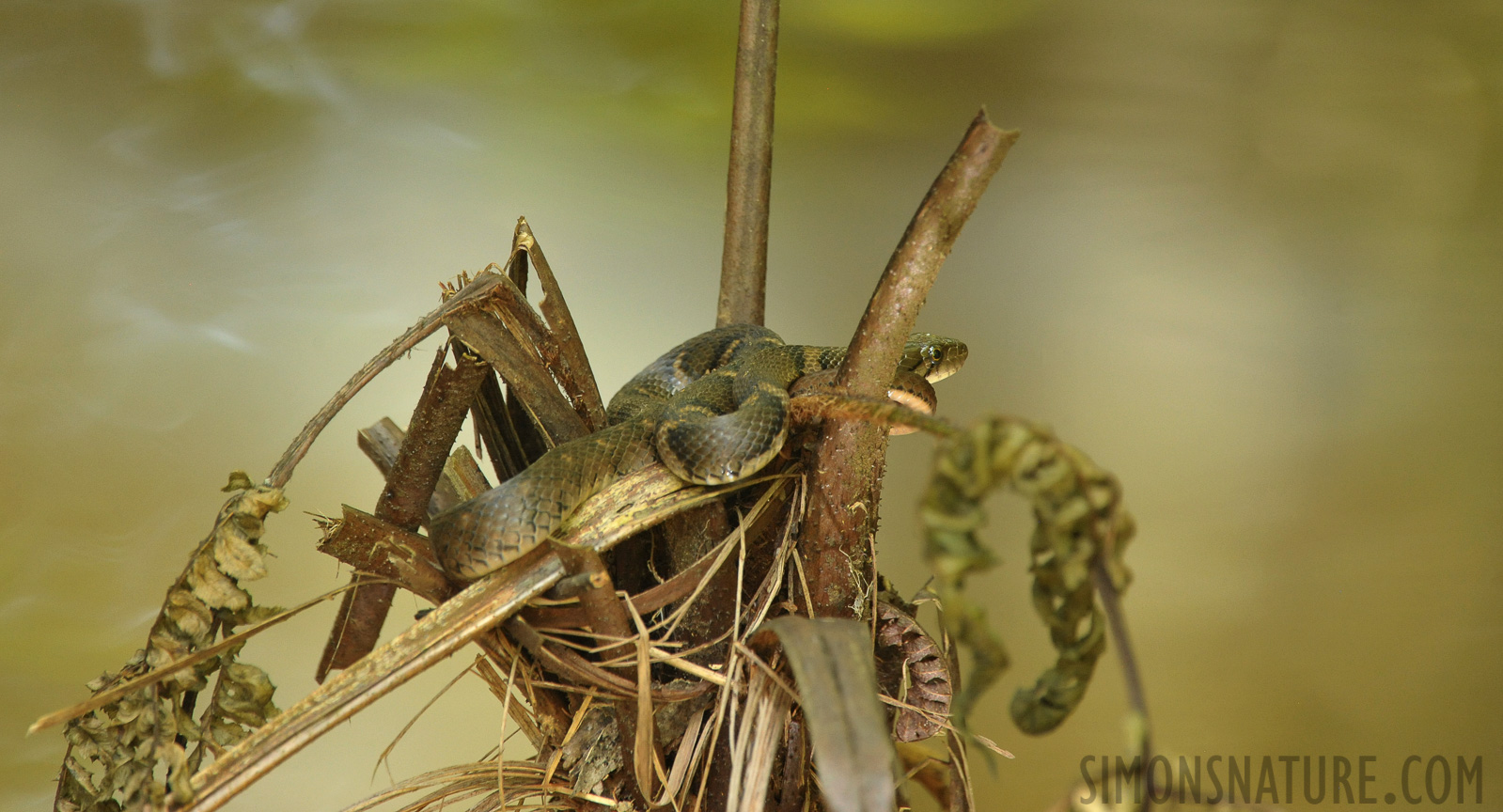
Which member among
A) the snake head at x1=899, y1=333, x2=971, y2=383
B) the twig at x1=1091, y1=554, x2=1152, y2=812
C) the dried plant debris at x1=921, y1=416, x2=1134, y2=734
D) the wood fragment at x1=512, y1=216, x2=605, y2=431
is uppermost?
the snake head at x1=899, y1=333, x2=971, y2=383

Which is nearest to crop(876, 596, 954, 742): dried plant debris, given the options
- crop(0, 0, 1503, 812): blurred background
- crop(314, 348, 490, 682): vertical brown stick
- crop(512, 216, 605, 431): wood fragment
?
crop(512, 216, 605, 431): wood fragment

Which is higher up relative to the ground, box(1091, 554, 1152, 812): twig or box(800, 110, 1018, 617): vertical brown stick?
box(800, 110, 1018, 617): vertical brown stick

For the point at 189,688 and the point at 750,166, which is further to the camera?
the point at 750,166

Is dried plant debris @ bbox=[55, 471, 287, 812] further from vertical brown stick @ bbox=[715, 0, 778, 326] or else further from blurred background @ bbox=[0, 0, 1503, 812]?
blurred background @ bbox=[0, 0, 1503, 812]

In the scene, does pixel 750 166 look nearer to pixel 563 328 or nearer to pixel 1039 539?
pixel 563 328

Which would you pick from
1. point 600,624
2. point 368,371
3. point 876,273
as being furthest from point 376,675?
point 876,273

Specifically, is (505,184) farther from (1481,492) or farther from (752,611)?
(1481,492)
